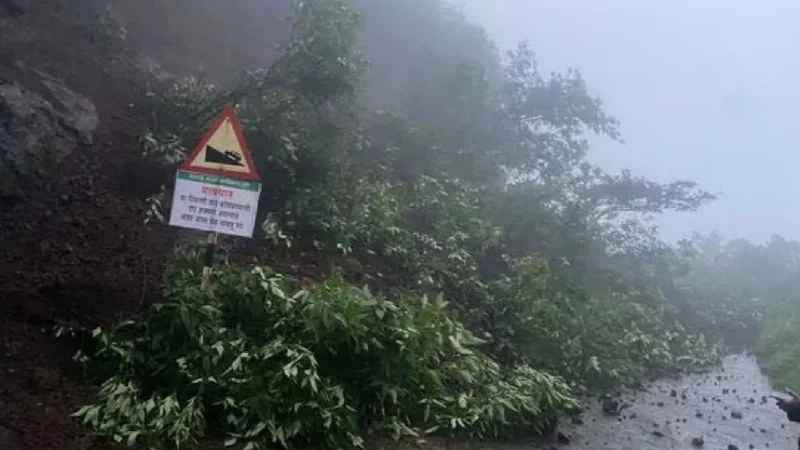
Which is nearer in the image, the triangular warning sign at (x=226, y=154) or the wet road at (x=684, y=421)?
the triangular warning sign at (x=226, y=154)

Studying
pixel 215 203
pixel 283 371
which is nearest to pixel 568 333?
pixel 283 371

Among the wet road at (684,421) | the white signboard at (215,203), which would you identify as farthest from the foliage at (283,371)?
the wet road at (684,421)

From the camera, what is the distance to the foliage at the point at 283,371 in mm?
6129

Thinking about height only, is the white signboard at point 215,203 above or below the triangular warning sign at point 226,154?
below

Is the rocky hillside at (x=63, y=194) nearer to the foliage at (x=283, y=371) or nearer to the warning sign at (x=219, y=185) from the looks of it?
the foliage at (x=283, y=371)

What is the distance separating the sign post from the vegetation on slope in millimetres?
670

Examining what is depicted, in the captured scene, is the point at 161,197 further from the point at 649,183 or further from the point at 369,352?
the point at 649,183

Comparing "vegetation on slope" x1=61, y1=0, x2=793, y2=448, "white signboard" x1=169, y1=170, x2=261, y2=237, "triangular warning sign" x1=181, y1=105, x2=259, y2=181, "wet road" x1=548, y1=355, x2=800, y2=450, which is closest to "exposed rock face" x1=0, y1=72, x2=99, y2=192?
"vegetation on slope" x1=61, y1=0, x2=793, y2=448

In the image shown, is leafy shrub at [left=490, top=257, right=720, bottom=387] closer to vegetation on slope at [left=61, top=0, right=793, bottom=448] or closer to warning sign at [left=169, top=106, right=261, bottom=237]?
vegetation on slope at [left=61, top=0, right=793, bottom=448]

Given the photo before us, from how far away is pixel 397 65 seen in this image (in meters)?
28.5

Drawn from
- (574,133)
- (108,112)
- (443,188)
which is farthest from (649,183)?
(108,112)

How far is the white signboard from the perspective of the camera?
7.00 m

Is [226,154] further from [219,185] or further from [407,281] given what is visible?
[407,281]

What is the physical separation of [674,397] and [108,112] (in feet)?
32.2
